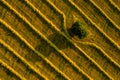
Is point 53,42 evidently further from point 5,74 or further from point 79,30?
point 5,74

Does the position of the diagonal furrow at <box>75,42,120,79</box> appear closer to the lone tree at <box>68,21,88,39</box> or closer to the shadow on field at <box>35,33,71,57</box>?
the lone tree at <box>68,21,88,39</box>

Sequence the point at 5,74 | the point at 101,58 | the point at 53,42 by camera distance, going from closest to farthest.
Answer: the point at 5,74
the point at 53,42
the point at 101,58

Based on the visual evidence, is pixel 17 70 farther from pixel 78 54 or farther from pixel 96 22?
pixel 96 22

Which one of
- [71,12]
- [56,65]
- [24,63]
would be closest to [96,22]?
[71,12]

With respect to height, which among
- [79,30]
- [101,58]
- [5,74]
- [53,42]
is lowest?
[101,58]

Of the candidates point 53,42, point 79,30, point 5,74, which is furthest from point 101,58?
point 5,74

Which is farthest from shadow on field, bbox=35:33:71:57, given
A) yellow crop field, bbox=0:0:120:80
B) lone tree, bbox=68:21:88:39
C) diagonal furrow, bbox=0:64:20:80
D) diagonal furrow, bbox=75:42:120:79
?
diagonal furrow, bbox=0:64:20:80

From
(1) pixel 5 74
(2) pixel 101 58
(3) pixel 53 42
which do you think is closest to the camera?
(1) pixel 5 74

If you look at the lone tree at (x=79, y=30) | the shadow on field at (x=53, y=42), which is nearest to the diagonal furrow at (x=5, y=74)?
the shadow on field at (x=53, y=42)

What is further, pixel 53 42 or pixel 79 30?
pixel 53 42
